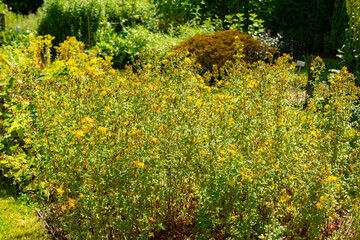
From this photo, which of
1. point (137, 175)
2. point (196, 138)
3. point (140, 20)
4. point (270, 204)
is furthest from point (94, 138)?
point (140, 20)

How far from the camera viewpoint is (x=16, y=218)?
3.61m

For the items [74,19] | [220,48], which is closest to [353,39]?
[220,48]

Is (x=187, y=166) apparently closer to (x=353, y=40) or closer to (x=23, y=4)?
(x=353, y=40)

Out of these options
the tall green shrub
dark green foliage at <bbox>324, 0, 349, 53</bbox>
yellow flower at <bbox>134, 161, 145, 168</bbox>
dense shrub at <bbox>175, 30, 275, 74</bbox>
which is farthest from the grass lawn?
dark green foliage at <bbox>324, 0, 349, 53</bbox>

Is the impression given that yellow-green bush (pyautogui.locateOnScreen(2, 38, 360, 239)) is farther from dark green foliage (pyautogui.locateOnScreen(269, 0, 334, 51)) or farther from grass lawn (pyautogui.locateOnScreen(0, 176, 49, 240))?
dark green foliage (pyautogui.locateOnScreen(269, 0, 334, 51))

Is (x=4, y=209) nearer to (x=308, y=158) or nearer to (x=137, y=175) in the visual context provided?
(x=137, y=175)

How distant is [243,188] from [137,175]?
806 millimetres

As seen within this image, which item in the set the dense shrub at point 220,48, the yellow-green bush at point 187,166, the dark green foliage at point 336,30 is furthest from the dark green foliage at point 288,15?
the yellow-green bush at point 187,166

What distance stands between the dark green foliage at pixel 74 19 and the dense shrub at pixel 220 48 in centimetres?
299

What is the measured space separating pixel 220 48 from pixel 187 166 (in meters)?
4.08

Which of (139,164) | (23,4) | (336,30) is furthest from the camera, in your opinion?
(23,4)

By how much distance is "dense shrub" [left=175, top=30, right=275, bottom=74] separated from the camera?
6.57 metres

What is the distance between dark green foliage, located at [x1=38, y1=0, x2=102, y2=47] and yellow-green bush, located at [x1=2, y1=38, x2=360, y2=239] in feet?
17.7

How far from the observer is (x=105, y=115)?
3.22 metres
